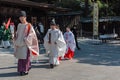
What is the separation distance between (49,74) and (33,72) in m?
0.65

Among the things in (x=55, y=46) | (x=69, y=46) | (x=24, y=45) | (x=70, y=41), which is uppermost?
(x=24, y=45)

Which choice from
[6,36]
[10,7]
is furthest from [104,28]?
[6,36]

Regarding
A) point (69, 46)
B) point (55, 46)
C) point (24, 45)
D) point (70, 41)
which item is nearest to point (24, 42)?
point (24, 45)

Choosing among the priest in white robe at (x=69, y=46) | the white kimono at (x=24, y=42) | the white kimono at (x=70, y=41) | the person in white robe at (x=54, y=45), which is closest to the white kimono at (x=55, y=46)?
the person in white robe at (x=54, y=45)

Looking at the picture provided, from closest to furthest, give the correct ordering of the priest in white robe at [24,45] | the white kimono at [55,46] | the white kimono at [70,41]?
1. the priest in white robe at [24,45]
2. the white kimono at [55,46]
3. the white kimono at [70,41]

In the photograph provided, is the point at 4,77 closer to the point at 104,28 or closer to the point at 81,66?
the point at 81,66

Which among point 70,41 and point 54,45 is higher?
point 54,45

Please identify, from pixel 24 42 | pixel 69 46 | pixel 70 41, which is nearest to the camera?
pixel 24 42

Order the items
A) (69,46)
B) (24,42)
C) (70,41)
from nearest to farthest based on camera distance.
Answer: (24,42) < (69,46) < (70,41)

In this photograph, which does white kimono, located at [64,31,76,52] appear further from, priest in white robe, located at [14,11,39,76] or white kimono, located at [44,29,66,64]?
priest in white robe, located at [14,11,39,76]

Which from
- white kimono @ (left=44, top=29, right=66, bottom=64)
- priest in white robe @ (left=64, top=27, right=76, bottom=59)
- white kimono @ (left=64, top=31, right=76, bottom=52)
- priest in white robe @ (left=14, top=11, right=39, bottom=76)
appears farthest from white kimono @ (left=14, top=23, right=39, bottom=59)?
white kimono @ (left=64, top=31, right=76, bottom=52)

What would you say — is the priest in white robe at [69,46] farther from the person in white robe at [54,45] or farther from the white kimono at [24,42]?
the white kimono at [24,42]

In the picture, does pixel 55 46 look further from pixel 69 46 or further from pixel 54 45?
pixel 69 46

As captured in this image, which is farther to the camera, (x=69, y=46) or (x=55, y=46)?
(x=69, y=46)
